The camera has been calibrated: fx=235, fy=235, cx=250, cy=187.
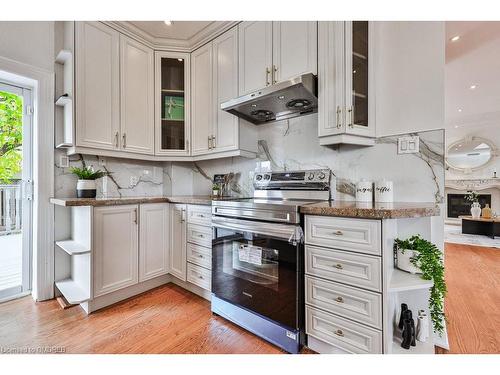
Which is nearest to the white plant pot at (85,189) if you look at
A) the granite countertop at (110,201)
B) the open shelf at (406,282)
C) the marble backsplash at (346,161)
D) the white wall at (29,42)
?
the granite countertop at (110,201)

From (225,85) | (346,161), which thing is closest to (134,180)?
(225,85)

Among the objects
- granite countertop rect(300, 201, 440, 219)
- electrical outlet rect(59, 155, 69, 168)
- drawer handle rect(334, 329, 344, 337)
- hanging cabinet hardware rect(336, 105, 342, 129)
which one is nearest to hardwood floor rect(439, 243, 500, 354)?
drawer handle rect(334, 329, 344, 337)

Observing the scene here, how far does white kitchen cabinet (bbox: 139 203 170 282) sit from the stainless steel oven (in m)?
0.69

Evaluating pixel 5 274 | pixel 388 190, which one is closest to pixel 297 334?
pixel 388 190

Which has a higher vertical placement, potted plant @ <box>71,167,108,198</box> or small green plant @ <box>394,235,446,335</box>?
potted plant @ <box>71,167,108,198</box>

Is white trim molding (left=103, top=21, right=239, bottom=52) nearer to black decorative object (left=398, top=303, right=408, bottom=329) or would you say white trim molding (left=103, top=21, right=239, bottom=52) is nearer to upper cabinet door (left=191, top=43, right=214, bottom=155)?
upper cabinet door (left=191, top=43, right=214, bottom=155)

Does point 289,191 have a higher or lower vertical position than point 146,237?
higher

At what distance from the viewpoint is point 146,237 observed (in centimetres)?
211

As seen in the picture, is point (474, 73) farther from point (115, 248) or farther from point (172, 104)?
point (115, 248)

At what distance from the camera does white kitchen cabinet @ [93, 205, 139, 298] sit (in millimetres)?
1829

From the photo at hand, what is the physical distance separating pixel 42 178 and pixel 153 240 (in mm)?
1105
